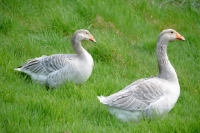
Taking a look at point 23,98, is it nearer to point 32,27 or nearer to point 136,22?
point 32,27

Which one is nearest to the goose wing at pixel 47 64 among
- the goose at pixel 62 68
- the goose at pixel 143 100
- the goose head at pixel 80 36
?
the goose at pixel 62 68

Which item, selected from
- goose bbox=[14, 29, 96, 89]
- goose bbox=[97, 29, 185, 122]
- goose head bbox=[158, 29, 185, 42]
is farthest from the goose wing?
goose head bbox=[158, 29, 185, 42]

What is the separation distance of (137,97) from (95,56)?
9.77 ft

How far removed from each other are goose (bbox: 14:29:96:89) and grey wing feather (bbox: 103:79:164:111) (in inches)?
54.3

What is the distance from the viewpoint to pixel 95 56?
1062cm

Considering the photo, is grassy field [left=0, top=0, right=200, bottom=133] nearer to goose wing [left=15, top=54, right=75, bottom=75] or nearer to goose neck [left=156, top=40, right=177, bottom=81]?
goose wing [left=15, top=54, right=75, bottom=75]

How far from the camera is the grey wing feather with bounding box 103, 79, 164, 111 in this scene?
7.64m

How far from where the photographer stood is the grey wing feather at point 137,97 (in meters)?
7.64

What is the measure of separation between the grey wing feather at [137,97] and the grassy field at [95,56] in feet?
0.91

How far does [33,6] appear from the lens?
39.7 ft

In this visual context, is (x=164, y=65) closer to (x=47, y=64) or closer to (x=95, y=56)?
(x=47, y=64)

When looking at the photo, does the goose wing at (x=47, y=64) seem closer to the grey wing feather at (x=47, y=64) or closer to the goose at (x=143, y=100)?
the grey wing feather at (x=47, y=64)

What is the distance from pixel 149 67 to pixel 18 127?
15.0 feet

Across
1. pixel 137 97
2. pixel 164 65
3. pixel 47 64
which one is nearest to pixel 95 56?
pixel 47 64
